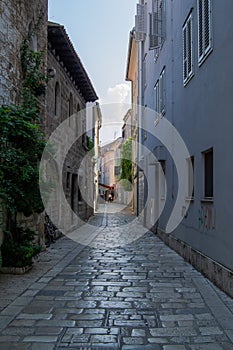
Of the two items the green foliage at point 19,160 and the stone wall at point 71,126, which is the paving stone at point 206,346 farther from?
the stone wall at point 71,126

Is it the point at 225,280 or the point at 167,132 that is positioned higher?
the point at 167,132

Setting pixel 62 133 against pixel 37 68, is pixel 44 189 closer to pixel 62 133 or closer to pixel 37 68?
pixel 37 68

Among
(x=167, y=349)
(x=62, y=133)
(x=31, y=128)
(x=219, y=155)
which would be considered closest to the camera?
(x=167, y=349)

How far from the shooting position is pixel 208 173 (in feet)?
25.0

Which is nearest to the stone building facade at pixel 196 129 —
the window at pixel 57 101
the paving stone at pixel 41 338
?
the paving stone at pixel 41 338

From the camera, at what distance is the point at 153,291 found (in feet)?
20.3

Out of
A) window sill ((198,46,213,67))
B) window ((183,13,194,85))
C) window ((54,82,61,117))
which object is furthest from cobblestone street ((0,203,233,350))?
window ((54,82,61,117))

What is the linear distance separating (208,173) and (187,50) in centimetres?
330

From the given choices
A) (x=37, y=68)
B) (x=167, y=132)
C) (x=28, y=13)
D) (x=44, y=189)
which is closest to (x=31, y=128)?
(x=44, y=189)

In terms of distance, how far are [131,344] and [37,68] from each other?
21.8 feet

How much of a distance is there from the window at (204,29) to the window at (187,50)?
2.72 feet

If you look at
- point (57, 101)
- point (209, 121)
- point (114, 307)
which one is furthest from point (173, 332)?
point (57, 101)

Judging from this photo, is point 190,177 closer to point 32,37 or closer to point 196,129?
point 196,129

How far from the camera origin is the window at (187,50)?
8.77 metres
